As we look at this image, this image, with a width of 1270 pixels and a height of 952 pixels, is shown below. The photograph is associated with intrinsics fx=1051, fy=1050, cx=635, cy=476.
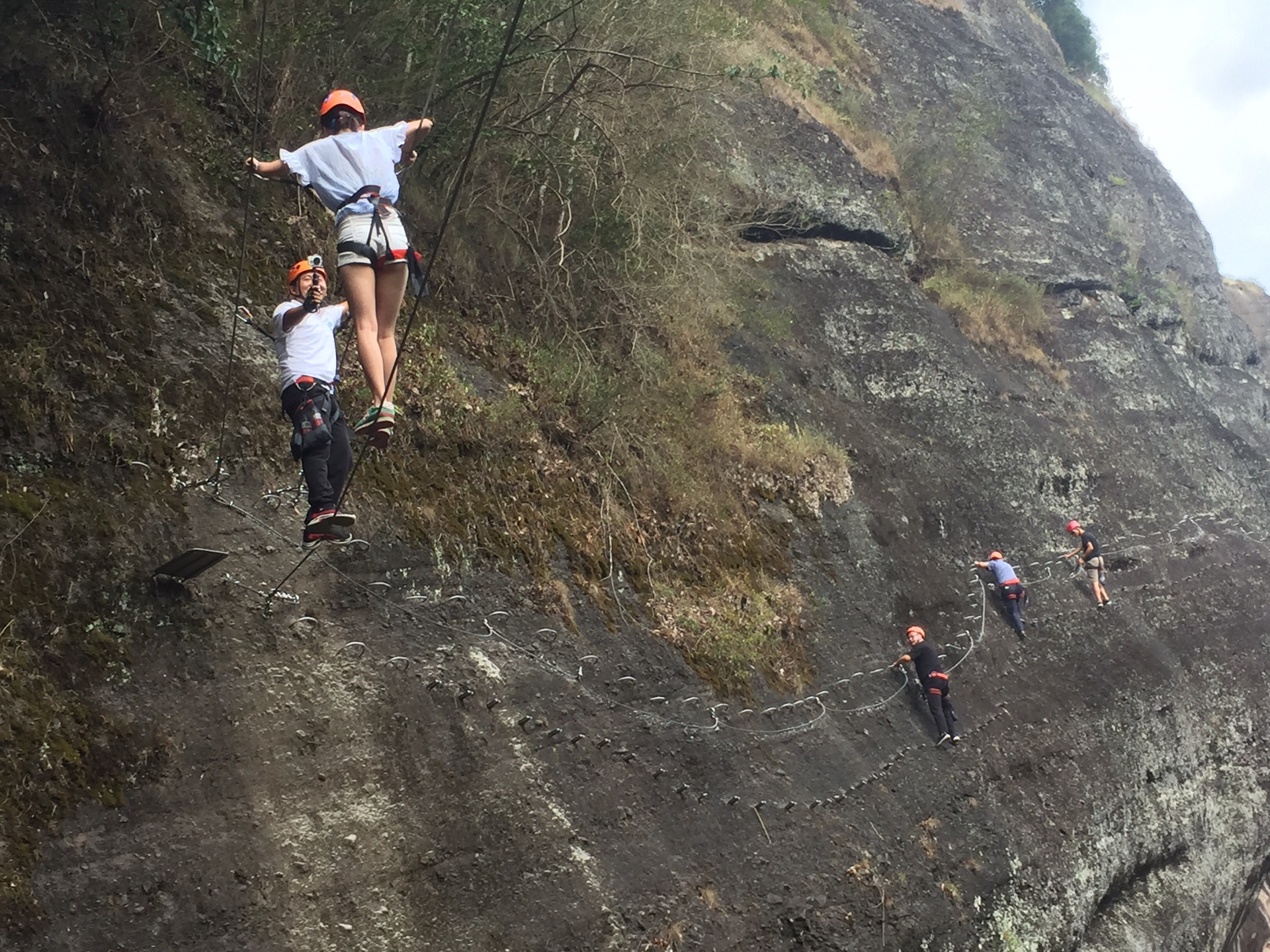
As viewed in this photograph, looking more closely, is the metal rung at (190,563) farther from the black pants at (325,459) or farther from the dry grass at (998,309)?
the dry grass at (998,309)

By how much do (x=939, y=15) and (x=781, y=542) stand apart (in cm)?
2331

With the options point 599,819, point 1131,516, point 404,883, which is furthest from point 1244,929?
point 404,883

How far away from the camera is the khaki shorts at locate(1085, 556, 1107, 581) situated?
16.3 metres

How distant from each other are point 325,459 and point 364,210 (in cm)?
137

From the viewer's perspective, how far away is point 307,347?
5.89m

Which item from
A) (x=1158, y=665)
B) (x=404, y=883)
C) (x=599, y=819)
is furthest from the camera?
(x=1158, y=665)

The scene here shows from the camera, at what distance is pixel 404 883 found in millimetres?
6531

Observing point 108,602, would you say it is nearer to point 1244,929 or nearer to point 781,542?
point 781,542

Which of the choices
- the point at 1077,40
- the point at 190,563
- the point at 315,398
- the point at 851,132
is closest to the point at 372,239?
the point at 315,398

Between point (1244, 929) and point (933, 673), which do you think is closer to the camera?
point (933, 673)

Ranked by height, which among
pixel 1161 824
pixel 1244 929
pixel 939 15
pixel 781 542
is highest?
pixel 939 15

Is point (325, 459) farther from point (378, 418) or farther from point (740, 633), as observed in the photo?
point (740, 633)

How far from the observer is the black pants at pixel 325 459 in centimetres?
571

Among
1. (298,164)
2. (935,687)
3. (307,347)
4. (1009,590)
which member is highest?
(298,164)
